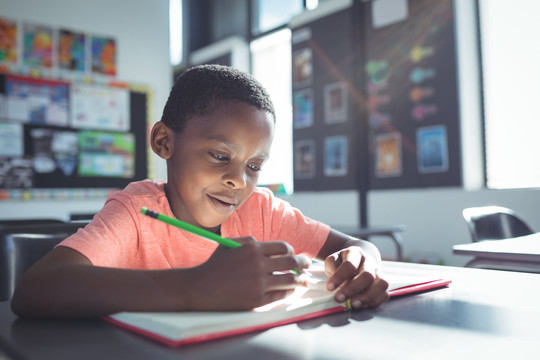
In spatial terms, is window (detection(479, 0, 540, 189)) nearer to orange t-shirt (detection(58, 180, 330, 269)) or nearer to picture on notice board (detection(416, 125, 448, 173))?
picture on notice board (detection(416, 125, 448, 173))

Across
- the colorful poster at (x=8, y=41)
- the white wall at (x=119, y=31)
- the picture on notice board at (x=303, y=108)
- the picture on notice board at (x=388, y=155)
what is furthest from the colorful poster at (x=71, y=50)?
the picture on notice board at (x=388, y=155)

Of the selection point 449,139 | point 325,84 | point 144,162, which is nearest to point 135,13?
point 144,162

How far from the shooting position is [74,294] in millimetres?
510

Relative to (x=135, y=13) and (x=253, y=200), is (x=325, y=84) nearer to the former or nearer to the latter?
(x=135, y=13)

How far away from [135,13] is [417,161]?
2465mm

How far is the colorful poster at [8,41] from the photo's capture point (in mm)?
2852

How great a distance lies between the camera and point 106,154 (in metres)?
3.20

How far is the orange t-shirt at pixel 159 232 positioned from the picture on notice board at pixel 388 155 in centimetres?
263

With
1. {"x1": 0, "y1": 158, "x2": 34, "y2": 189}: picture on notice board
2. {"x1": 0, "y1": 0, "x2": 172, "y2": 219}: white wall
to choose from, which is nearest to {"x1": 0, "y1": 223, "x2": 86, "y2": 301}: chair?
{"x1": 0, "y1": 0, "x2": 172, "y2": 219}: white wall

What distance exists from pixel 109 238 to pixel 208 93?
33 cm

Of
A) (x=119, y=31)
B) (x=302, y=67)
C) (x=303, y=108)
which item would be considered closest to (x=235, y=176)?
(x=119, y=31)

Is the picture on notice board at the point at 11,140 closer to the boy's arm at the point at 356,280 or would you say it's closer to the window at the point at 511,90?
the boy's arm at the point at 356,280

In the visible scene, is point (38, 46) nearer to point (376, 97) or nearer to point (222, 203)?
point (376, 97)

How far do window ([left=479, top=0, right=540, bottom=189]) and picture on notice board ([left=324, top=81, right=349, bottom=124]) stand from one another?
1194mm
